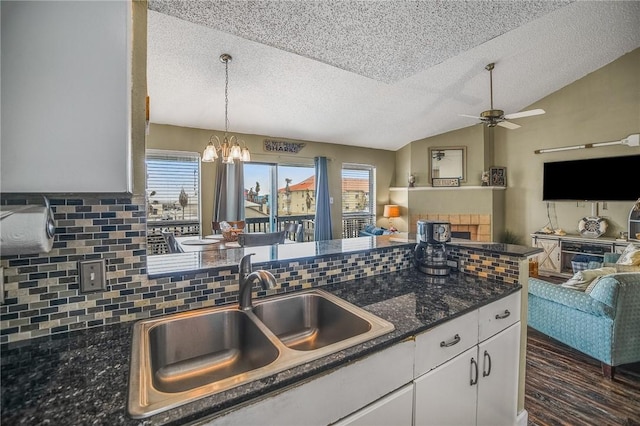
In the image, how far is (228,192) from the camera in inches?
198

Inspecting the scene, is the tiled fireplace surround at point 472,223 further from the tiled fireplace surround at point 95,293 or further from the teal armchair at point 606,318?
the tiled fireplace surround at point 95,293

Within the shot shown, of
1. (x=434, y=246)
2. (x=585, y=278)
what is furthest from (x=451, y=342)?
(x=585, y=278)

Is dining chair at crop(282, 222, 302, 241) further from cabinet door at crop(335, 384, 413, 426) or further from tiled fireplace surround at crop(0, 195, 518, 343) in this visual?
cabinet door at crop(335, 384, 413, 426)

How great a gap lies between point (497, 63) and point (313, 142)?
328 centimetres

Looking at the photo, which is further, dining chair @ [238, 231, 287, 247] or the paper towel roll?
dining chair @ [238, 231, 287, 247]

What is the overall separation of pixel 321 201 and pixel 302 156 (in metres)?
0.97

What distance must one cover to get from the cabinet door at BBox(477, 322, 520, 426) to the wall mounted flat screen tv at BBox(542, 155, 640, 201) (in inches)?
188

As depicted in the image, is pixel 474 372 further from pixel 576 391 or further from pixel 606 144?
pixel 606 144

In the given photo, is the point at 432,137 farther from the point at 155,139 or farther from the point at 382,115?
the point at 155,139

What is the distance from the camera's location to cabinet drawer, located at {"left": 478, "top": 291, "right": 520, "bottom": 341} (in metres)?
1.35

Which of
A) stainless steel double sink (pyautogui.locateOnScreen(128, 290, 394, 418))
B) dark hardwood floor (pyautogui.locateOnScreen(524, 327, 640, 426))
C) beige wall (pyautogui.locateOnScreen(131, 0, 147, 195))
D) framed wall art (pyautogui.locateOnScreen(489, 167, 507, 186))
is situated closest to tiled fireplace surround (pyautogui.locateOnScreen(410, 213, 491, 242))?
framed wall art (pyautogui.locateOnScreen(489, 167, 507, 186))

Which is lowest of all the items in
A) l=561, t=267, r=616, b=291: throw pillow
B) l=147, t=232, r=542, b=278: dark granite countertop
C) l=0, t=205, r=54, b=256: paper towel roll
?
l=561, t=267, r=616, b=291: throw pillow

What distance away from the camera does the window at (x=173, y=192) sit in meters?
4.66

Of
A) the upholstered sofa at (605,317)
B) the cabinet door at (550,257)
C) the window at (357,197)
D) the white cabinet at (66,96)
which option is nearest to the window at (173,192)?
the window at (357,197)
